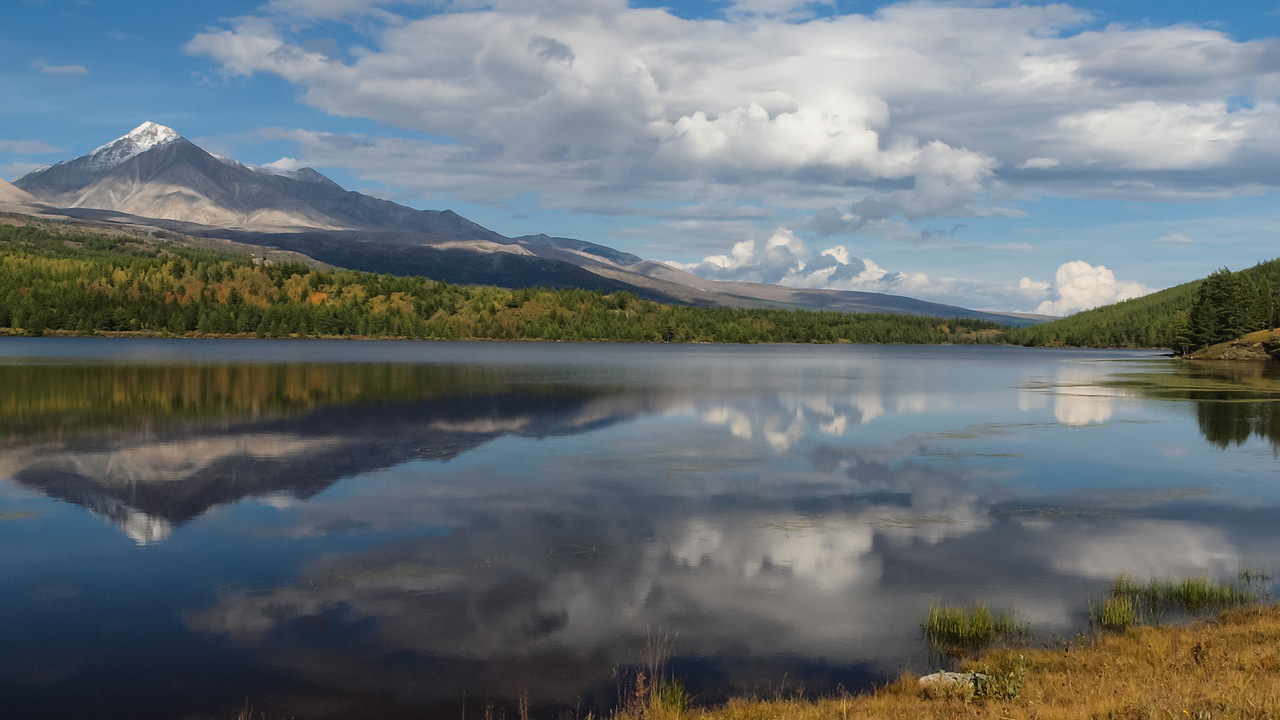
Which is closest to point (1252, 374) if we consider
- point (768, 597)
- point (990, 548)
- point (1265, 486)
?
point (1265, 486)

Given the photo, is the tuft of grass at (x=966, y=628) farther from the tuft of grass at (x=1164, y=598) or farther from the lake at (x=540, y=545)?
the tuft of grass at (x=1164, y=598)

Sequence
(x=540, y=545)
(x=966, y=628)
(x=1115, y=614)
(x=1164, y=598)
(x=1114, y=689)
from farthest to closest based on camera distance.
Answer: (x=540, y=545) → (x=1164, y=598) → (x=1115, y=614) → (x=966, y=628) → (x=1114, y=689)

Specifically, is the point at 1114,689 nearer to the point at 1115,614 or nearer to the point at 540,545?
the point at 1115,614

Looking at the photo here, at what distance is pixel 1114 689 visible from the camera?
11.8 m

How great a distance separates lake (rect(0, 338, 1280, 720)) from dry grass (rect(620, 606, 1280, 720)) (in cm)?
121

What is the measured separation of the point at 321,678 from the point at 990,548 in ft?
53.9

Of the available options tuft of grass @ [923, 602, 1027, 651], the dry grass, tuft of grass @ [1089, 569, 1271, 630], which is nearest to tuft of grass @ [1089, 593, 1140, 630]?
tuft of grass @ [1089, 569, 1271, 630]

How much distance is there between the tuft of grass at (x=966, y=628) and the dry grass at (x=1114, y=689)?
75 cm

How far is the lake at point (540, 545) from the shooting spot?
13711 millimetres

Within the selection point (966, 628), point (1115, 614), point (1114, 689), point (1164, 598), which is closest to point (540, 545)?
point (966, 628)

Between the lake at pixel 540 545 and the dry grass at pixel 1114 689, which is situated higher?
the dry grass at pixel 1114 689

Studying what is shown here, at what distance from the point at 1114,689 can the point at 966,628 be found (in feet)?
12.2

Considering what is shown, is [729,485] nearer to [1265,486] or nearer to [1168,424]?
[1265,486]

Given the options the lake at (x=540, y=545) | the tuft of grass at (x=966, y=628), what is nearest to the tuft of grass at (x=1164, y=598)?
the lake at (x=540, y=545)
